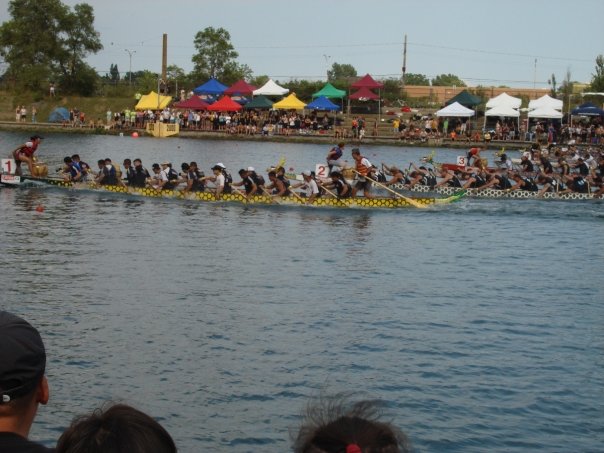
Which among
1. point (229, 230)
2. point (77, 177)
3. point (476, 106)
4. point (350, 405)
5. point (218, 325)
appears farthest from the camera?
point (476, 106)

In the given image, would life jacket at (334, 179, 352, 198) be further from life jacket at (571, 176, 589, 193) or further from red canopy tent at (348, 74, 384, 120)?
red canopy tent at (348, 74, 384, 120)

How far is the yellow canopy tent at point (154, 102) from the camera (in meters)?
62.8

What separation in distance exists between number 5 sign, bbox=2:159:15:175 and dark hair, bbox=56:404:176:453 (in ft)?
A: 90.4

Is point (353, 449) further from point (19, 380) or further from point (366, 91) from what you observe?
point (366, 91)

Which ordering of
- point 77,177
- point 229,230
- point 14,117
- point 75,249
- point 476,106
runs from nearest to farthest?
point 75,249 → point 229,230 → point 77,177 → point 476,106 → point 14,117

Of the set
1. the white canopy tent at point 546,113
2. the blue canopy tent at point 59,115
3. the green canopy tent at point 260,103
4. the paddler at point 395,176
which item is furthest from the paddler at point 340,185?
the blue canopy tent at point 59,115

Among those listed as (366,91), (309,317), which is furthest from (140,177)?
(366,91)

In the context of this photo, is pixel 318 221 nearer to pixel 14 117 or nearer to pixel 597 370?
pixel 597 370

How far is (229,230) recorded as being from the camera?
23250mm

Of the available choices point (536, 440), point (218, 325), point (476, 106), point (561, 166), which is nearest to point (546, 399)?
point (536, 440)

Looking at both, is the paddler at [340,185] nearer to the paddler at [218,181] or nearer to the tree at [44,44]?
the paddler at [218,181]

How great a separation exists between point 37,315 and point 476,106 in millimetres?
51927

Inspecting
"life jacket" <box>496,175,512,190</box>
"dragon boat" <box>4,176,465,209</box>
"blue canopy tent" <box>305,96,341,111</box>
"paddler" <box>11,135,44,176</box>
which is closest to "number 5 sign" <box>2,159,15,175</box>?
"paddler" <box>11,135,44,176</box>

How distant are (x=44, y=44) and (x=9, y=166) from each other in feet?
151
